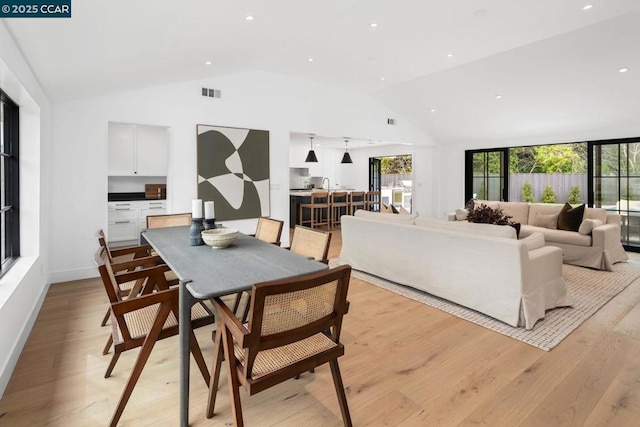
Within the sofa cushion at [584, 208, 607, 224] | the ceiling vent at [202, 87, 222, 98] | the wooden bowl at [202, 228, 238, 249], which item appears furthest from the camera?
the sofa cushion at [584, 208, 607, 224]

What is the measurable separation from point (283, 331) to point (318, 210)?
7.15 metres

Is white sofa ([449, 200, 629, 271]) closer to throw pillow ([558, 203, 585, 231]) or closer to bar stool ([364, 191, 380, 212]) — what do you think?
throw pillow ([558, 203, 585, 231])

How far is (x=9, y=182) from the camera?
3135mm

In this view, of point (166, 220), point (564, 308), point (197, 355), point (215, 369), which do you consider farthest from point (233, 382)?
point (564, 308)

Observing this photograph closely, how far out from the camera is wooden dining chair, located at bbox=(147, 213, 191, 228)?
378 centimetres

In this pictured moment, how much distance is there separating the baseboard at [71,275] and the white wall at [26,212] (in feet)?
1.00

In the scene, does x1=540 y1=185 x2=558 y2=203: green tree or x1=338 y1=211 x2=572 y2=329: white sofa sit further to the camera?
x1=540 y1=185 x2=558 y2=203: green tree

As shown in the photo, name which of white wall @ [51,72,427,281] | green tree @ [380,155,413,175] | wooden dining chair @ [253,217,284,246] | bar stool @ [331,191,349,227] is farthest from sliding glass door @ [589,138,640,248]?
green tree @ [380,155,413,175]

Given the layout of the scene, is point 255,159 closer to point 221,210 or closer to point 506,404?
point 221,210

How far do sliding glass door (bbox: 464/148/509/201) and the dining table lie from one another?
7.01 m

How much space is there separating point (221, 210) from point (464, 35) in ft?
13.3

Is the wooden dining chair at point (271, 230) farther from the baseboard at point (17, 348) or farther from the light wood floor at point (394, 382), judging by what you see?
the baseboard at point (17, 348)

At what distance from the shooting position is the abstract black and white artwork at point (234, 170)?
204 inches

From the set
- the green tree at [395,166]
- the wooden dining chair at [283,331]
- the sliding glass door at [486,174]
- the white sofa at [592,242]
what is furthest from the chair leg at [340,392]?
the green tree at [395,166]
